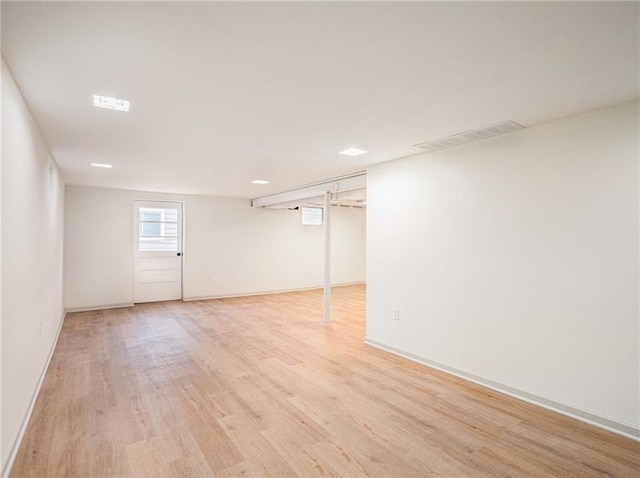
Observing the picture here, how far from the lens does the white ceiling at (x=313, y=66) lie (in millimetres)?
1465

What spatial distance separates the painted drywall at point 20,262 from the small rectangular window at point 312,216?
21.1 feet

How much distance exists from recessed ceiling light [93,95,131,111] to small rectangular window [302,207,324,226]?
685cm

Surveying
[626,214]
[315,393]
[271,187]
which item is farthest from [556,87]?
[271,187]

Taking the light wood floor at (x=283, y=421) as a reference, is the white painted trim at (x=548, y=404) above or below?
above

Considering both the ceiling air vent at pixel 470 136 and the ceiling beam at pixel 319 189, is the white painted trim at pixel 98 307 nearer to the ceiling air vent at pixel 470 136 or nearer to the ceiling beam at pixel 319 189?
the ceiling beam at pixel 319 189

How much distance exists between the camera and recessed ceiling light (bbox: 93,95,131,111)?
7.77 ft

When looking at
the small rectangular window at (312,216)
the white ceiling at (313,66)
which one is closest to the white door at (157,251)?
the small rectangular window at (312,216)

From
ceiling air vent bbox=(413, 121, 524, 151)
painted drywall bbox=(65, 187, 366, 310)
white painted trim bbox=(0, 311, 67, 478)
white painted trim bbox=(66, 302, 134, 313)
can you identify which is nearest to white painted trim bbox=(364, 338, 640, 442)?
ceiling air vent bbox=(413, 121, 524, 151)

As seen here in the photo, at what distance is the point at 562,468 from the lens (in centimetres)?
207

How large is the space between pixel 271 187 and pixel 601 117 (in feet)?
16.5

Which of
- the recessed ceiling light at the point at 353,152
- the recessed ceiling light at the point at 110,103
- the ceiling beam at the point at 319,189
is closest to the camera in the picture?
the recessed ceiling light at the point at 110,103

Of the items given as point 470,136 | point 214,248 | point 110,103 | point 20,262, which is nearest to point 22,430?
point 20,262

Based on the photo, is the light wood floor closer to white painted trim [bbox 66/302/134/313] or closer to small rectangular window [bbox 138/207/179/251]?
white painted trim [bbox 66/302/134/313]

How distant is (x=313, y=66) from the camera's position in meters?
1.90
